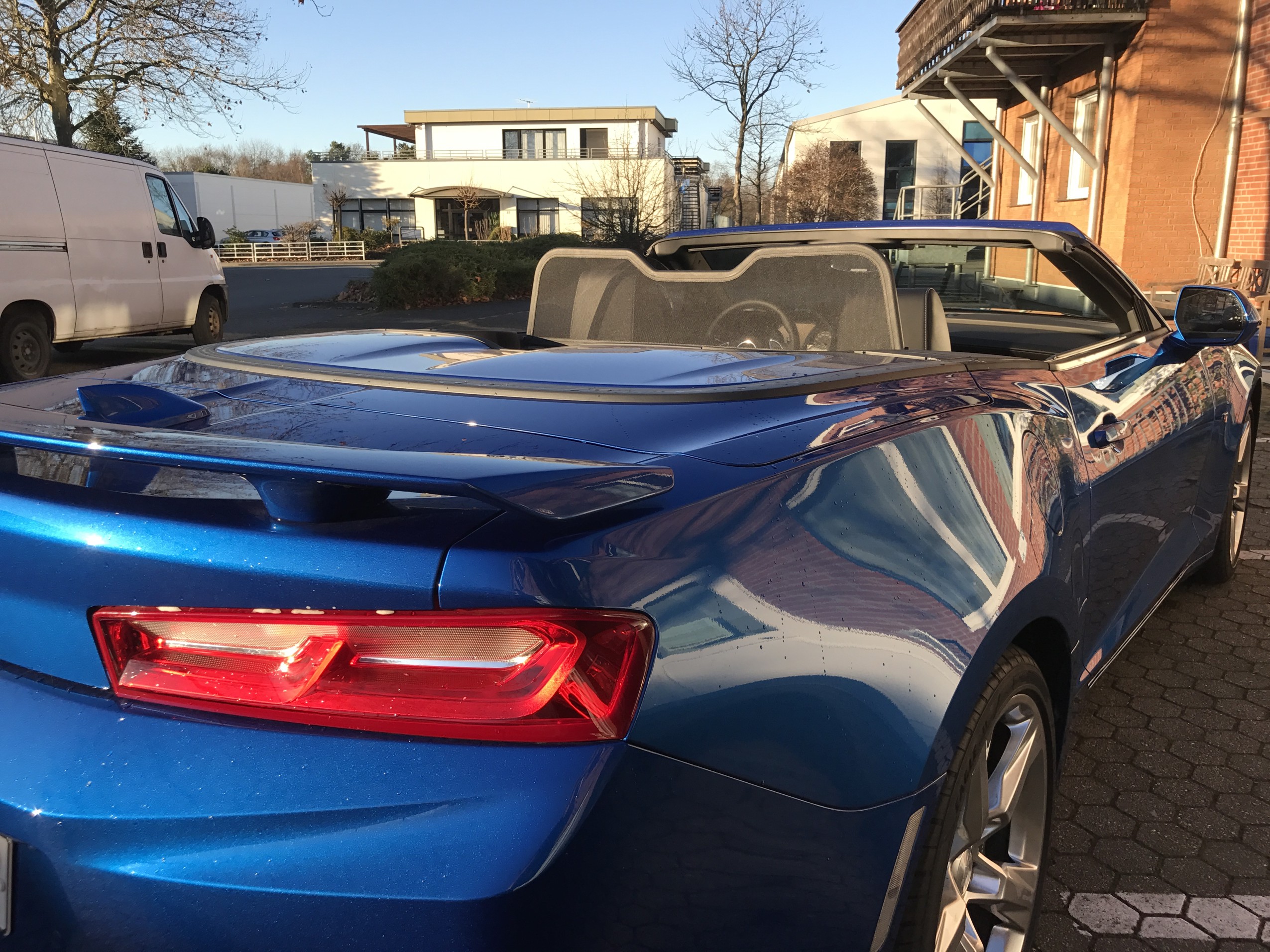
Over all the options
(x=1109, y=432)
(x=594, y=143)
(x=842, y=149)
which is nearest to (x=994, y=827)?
(x=1109, y=432)

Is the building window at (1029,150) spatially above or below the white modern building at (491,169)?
below

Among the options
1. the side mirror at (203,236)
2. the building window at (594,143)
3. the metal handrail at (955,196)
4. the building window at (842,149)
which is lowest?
the side mirror at (203,236)

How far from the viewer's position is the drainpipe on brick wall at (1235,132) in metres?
12.8

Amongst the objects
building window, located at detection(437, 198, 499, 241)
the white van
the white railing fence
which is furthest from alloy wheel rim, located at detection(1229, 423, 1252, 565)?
the white railing fence

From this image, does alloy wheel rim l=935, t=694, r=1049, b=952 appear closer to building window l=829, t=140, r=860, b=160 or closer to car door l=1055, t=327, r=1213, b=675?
car door l=1055, t=327, r=1213, b=675

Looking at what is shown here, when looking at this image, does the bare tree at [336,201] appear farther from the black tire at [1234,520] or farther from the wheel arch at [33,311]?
the black tire at [1234,520]

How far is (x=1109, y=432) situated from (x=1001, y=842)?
3.30ft

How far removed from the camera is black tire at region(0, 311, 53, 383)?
1074 cm

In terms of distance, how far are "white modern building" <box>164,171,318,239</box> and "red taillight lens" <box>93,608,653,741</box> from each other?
61.9 meters

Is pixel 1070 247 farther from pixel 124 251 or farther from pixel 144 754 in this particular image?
pixel 124 251

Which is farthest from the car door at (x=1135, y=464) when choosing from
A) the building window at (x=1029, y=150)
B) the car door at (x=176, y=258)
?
the building window at (x=1029, y=150)

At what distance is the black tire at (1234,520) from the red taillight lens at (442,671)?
349cm

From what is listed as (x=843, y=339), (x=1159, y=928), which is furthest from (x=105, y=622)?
(x=1159, y=928)

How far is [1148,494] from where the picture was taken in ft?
8.86
